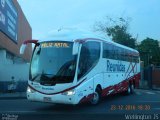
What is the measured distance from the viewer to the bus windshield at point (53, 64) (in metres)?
15.9

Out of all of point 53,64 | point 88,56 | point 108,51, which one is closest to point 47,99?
point 53,64

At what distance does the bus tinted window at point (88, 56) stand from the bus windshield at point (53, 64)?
61 cm

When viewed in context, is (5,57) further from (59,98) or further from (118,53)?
(59,98)

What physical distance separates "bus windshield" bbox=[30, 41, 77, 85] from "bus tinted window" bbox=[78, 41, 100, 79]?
0.61 m

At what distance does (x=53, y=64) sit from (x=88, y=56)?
6.59ft

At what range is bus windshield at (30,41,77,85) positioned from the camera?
15938 millimetres

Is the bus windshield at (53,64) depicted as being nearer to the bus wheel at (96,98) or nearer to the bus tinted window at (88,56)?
the bus tinted window at (88,56)

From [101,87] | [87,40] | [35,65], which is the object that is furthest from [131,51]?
[35,65]

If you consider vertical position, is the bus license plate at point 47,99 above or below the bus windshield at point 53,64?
below

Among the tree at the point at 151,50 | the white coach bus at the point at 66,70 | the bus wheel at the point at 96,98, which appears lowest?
the bus wheel at the point at 96,98

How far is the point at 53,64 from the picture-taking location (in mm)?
16109

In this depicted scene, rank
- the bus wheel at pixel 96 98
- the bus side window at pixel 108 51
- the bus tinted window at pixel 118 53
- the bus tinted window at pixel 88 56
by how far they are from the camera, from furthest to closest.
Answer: the bus tinted window at pixel 118 53, the bus side window at pixel 108 51, the bus wheel at pixel 96 98, the bus tinted window at pixel 88 56

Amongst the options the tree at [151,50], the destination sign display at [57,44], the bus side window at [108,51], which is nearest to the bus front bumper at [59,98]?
the destination sign display at [57,44]

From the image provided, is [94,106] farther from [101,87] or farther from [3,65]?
[3,65]
